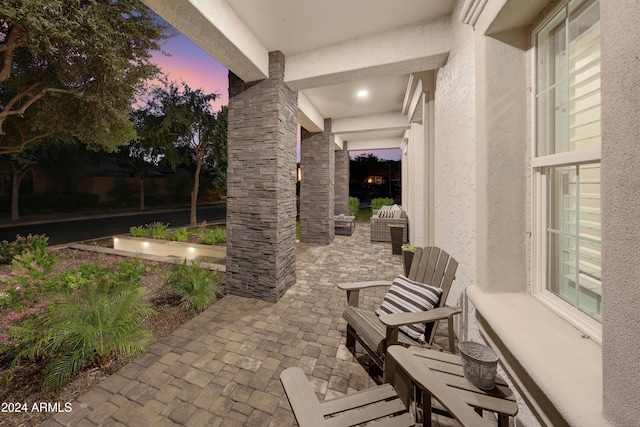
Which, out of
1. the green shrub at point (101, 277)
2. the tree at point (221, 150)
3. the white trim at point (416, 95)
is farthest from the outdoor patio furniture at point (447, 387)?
the tree at point (221, 150)

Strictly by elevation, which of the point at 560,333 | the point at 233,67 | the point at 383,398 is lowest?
the point at 383,398

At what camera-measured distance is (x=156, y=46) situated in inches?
221

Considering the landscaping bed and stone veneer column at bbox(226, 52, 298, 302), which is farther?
stone veneer column at bbox(226, 52, 298, 302)

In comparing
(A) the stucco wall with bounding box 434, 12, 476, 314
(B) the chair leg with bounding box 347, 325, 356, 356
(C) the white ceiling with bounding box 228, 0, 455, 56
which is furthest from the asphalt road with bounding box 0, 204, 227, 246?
(A) the stucco wall with bounding box 434, 12, 476, 314

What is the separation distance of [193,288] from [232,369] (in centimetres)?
164

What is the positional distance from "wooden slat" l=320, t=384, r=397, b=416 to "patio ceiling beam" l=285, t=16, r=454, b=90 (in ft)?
11.9

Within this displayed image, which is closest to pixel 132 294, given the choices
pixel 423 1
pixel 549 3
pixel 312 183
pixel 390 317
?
pixel 390 317

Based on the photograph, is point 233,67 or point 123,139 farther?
point 123,139

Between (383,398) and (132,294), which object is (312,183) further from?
(383,398)

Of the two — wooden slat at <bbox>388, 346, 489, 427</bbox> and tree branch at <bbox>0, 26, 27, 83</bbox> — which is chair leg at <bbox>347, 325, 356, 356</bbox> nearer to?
wooden slat at <bbox>388, 346, 489, 427</bbox>

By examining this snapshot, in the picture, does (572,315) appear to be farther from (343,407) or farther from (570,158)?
(343,407)

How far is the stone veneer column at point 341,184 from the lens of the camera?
10.3 m

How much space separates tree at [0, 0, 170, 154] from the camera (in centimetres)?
396

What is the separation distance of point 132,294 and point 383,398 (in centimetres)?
291
